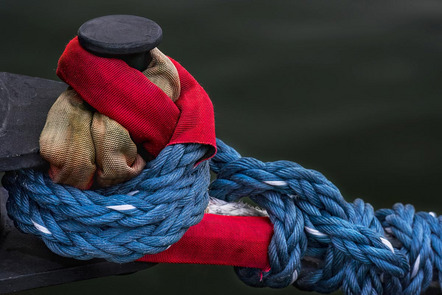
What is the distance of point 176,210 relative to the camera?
3.56 feet

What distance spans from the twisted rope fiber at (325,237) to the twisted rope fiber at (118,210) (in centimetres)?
22

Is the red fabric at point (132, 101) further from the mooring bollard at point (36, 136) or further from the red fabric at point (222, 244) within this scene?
the red fabric at point (222, 244)

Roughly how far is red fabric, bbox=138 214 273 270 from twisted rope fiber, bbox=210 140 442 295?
3cm

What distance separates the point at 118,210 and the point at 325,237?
1.43ft

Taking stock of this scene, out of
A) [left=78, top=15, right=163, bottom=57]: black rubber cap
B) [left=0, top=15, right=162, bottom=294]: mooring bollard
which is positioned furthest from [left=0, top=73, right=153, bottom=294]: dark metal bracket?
[left=78, top=15, right=163, bottom=57]: black rubber cap

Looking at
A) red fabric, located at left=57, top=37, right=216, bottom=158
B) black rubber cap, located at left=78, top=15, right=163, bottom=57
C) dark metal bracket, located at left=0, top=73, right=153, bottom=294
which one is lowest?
dark metal bracket, located at left=0, top=73, right=153, bottom=294

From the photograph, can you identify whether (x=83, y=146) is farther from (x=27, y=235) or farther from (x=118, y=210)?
(x=27, y=235)

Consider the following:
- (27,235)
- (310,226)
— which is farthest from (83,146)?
(310,226)

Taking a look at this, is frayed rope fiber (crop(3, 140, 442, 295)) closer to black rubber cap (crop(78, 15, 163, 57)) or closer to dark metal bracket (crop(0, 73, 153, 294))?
dark metal bracket (crop(0, 73, 153, 294))

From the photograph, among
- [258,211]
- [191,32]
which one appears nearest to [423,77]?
[191,32]

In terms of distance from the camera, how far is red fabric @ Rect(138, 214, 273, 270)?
3.95ft

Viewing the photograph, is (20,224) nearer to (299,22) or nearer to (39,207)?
(39,207)

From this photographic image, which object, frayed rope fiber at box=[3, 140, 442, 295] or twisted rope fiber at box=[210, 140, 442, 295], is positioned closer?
frayed rope fiber at box=[3, 140, 442, 295]

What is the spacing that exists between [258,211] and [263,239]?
11 centimetres
